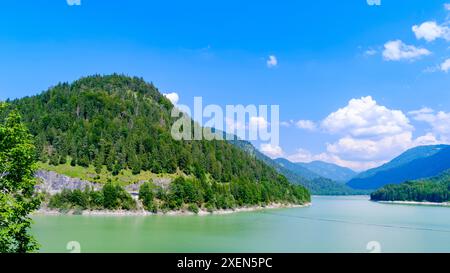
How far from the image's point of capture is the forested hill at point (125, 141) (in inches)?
4934

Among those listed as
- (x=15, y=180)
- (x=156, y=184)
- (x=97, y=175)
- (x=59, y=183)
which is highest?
(x=15, y=180)

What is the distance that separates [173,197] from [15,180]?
92685 mm

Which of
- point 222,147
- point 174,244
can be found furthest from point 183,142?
point 174,244

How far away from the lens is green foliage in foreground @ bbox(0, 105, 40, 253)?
13.4 metres

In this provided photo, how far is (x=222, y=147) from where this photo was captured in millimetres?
164625

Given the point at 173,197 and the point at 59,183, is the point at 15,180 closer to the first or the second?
the point at 173,197

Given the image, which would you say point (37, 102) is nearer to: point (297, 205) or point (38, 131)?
point (38, 131)

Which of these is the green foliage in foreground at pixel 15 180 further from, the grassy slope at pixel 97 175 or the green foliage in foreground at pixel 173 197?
the grassy slope at pixel 97 175

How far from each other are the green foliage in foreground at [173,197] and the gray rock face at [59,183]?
4.61 m

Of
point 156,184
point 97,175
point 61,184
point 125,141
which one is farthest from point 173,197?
point 125,141

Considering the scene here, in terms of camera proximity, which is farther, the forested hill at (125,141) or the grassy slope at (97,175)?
the forested hill at (125,141)

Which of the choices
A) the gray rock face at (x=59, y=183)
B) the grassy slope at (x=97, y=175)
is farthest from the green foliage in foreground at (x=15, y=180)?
the grassy slope at (x=97, y=175)

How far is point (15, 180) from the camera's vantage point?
45.9 ft
